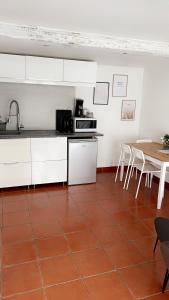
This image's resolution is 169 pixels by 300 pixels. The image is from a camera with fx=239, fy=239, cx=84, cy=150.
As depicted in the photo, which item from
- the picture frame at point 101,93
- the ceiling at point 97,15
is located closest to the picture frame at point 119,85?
the picture frame at point 101,93

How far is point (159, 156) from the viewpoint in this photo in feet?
11.3

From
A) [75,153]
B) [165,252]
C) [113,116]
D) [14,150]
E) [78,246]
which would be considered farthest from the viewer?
[113,116]

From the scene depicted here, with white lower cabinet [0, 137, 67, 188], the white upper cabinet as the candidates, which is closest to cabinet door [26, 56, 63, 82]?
the white upper cabinet

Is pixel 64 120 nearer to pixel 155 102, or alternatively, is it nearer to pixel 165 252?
pixel 155 102

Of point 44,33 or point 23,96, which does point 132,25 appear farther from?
point 23,96

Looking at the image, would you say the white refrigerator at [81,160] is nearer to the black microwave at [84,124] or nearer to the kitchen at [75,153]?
the kitchen at [75,153]

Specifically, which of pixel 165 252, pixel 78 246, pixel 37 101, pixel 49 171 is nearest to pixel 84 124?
pixel 37 101

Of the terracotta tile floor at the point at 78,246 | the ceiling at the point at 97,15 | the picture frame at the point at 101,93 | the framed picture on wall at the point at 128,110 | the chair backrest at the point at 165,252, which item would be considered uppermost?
the ceiling at the point at 97,15

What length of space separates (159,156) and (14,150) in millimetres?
2196

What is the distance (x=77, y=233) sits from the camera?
2773 mm

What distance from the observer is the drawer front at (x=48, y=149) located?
12.6ft

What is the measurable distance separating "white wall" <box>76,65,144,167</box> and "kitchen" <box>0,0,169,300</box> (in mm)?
21

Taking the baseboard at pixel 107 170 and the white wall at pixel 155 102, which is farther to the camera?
→ the baseboard at pixel 107 170

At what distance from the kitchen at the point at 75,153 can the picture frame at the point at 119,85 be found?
0.04 meters
